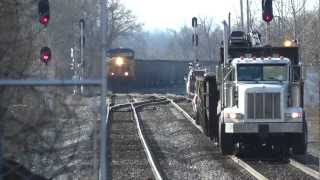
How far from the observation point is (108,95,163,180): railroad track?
57.4 ft

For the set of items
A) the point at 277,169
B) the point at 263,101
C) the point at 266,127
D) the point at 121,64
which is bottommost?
the point at 277,169

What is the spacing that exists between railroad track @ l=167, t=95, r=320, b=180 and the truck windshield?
7.38 feet

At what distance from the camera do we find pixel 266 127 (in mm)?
20516

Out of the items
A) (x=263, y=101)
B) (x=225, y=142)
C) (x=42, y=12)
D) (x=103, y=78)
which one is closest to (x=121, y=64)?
(x=225, y=142)

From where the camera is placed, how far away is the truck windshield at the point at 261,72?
20947 mm

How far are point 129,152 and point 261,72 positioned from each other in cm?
443

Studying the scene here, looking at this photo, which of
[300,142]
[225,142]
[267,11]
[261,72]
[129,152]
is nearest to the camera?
[300,142]

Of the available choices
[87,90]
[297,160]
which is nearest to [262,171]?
[297,160]

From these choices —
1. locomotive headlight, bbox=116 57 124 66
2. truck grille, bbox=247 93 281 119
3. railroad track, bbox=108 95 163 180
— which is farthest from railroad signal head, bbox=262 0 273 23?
locomotive headlight, bbox=116 57 124 66

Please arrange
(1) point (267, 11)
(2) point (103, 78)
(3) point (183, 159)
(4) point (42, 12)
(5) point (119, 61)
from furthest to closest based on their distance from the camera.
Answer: (5) point (119, 61)
(1) point (267, 11)
(3) point (183, 159)
(4) point (42, 12)
(2) point (103, 78)

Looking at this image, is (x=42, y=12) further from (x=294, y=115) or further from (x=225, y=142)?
(x=294, y=115)

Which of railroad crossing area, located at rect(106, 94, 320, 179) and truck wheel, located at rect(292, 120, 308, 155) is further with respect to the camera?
truck wheel, located at rect(292, 120, 308, 155)

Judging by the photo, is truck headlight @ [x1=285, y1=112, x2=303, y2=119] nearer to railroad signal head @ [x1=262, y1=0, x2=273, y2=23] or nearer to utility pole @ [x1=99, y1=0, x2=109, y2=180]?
railroad signal head @ [x1=262, y1=0, x2=273, y2=23]

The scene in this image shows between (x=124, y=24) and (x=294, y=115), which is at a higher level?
(x=124, y=24)
